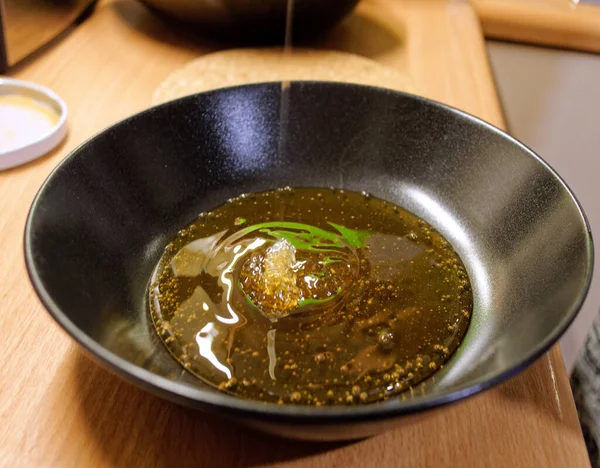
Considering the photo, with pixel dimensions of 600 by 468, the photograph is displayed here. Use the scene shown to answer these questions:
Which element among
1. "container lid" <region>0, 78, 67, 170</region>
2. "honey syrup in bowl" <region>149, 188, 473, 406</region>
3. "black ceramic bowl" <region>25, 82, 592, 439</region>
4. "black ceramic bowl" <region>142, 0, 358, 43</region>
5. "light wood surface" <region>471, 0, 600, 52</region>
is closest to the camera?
"black ceramic bowl" <region>25, 82, 592, 439</region>

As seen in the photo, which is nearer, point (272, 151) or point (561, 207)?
point (561, 207)

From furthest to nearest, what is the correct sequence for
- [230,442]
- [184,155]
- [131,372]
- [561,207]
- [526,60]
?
1. [526,60]
2. [184,155]
3. [561,207]
4. [230,442]
5. [131,372]

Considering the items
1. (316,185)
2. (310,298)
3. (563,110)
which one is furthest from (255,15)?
(563,110)

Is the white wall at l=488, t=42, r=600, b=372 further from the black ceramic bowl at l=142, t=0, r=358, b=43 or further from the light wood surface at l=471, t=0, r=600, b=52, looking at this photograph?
the black ceramic bowl at l=142, t=0, r=358, b=43

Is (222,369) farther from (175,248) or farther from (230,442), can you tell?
(175,248)

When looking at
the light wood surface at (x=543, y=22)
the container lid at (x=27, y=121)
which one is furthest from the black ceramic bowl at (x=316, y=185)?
the light wood surface at (x=543, y=22)

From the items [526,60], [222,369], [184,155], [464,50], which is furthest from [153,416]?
[526,60]

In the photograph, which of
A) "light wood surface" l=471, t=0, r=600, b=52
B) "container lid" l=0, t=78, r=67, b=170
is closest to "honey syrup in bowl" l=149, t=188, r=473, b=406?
"container lid" l=0, t=78, r=67, b=170

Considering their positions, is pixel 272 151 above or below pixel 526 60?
above
